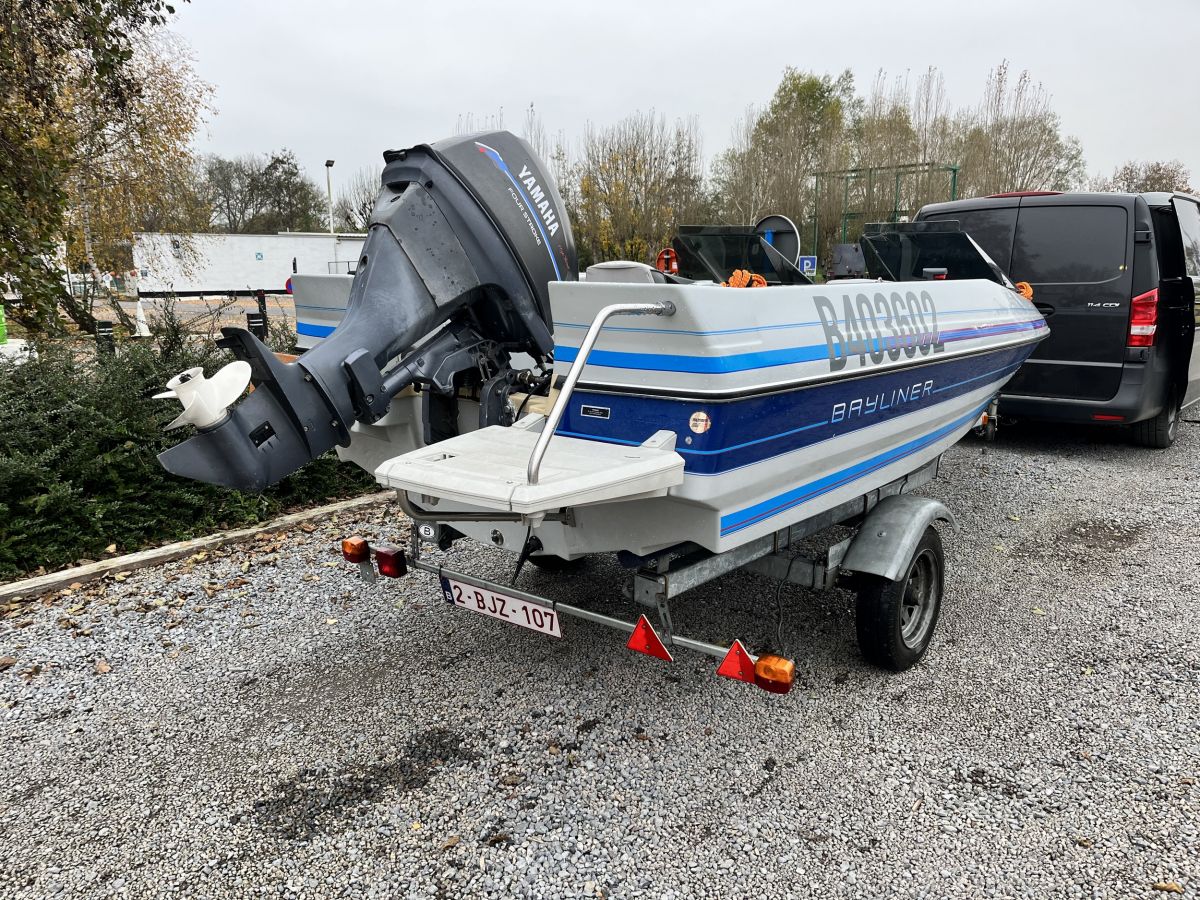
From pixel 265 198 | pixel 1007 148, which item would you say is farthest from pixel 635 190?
pixel 265 198

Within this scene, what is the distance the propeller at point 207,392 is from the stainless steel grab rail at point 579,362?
1.11 m

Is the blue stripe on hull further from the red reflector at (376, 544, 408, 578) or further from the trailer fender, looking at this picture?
the red reflector at (376, 544, 408, 578)

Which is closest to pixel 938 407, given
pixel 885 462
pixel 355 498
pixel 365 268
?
pixel 885 462

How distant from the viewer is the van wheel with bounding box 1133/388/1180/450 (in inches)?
259

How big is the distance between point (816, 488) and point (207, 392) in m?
2.18

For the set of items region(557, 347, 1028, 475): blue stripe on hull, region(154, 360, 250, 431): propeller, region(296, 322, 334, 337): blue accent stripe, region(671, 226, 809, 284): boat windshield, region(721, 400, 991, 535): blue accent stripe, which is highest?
region(671, 226, 809, 284): boat windshield

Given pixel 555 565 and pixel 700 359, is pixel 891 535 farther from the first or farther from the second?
pixel 555 565

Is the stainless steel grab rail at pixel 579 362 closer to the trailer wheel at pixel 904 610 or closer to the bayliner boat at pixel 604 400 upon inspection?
the bayliner boat at pixel 604 400

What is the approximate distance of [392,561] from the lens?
314cm

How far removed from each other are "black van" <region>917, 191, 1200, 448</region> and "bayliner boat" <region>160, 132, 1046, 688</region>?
2339 millimetres

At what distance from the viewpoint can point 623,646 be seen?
352 centimetres

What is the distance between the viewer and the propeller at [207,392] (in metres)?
2.55

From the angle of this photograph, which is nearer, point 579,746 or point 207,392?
point 207,392

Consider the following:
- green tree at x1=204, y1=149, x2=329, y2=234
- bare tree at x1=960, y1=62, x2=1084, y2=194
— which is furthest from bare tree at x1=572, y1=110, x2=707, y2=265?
green tree at x1=204, y1=149, x2=329, y2=234
